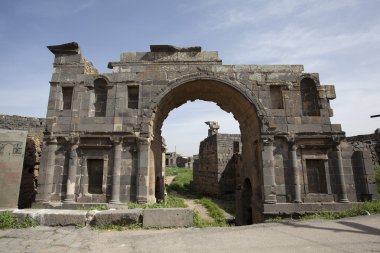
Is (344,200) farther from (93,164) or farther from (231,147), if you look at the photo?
(231,147)

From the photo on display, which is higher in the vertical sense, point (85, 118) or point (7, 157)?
point (85, 118)

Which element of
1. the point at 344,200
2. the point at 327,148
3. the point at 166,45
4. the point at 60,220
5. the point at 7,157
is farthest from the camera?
the point at 166,45

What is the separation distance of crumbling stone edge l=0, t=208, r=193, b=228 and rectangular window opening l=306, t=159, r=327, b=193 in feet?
18.9

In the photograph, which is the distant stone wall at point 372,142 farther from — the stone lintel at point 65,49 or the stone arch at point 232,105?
the stone lintel at point 65,49

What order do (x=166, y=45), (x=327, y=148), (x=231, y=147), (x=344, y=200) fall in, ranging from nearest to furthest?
(x=344, y=200)
(x=327, y=148)
(x=166, y=45)
(x=231, y=147)

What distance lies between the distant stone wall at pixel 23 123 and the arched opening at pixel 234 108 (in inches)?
426

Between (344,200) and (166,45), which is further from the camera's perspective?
(166,45)

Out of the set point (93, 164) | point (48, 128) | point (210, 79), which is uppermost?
point (210, 79)

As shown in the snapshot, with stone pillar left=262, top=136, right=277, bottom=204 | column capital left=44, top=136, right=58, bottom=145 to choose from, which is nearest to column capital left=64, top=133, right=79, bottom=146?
column capital left=44, top=136, right=58, bottom=145

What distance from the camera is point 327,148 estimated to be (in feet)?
32.1

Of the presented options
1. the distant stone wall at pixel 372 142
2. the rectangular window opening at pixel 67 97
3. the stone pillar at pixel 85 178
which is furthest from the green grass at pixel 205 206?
the distant stone wall at pixel 372 142

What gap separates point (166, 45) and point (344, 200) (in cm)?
952

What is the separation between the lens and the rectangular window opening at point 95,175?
962 centimetres

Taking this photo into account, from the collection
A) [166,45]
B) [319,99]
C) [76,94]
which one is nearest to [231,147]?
[319,99]
